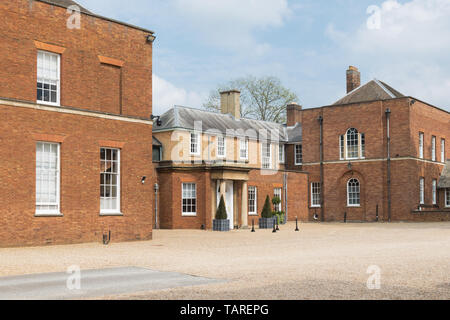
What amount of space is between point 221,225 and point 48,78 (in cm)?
1352

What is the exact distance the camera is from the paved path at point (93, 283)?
934 centimetres

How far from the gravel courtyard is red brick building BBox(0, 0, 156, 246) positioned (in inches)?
46.1

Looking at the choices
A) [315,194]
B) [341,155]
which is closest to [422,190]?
[341,155]

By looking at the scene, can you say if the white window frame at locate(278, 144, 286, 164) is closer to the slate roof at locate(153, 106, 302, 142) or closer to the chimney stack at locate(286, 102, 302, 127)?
the slate roof at locate(153, 106, 302, 142)

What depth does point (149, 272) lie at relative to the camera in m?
12.5

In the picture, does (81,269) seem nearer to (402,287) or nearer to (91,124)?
(402,287)

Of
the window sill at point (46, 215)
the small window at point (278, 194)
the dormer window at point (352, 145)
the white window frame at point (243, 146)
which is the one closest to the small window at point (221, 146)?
the white window frame at point (243, 146)

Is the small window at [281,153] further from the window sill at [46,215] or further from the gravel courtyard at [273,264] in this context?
the window sill at [46,215]

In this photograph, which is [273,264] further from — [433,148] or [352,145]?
[433,148]

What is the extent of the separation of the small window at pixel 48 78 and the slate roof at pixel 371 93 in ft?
88.2

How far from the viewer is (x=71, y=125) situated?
67.9ft
